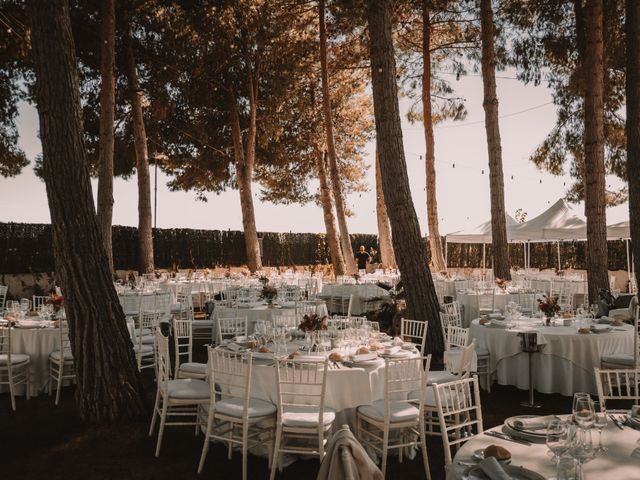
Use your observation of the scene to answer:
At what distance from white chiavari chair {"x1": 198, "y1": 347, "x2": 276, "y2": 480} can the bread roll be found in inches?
83.5

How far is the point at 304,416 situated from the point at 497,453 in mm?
2041

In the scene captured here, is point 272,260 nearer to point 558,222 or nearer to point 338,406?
point 558,222

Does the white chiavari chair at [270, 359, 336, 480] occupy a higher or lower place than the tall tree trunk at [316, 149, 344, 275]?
lower

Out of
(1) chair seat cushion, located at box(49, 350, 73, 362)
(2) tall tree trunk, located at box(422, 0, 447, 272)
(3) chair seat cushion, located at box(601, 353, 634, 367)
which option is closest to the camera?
(3) chair seat cushion, located at box(601, 353, 634, 367)

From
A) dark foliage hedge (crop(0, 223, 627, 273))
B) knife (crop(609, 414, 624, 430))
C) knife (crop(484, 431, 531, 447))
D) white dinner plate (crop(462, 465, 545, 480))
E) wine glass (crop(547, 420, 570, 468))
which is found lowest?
knife (crop(484, 431, 531, 447))

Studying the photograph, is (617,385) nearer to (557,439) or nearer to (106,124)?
(557,439)

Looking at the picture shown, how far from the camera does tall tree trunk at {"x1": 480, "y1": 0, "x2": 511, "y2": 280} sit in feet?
38.9

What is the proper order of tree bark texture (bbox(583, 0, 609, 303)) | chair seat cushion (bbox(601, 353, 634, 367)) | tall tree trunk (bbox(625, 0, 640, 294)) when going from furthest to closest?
tree bark texture (bbox(583, 0, 609, 303)), tall tree trunk (bbox(625, 0, 640, 294)), chair seat cushion (bbox(601, 353, 634, 367))

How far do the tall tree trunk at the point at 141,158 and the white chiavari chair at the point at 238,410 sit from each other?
38.2ft

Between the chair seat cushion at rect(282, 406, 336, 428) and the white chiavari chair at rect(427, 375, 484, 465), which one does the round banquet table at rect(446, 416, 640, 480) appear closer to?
the white chiavari chair at rect(427, 375, 484, 465)

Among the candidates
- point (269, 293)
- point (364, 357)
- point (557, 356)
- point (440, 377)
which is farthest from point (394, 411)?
point (269, 293)

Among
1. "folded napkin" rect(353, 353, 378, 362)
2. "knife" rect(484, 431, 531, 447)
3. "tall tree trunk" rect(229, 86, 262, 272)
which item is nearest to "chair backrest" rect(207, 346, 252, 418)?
"folded napkin" rect(353, 353, 378, 362)

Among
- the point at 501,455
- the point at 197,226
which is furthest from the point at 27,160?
the point at 501,455

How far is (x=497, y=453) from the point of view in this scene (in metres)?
2.34
